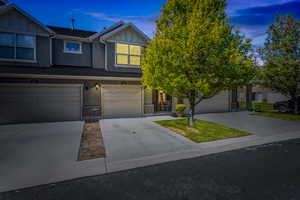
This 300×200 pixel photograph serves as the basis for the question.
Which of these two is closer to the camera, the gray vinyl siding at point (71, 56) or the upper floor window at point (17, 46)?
the upper floor window at point (17, 46)

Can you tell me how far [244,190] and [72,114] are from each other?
31.6 ft

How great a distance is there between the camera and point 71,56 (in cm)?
1070

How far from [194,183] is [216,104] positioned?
11.2 meters

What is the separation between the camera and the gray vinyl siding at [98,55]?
430 inches

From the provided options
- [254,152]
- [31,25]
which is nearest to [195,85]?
[254,152]

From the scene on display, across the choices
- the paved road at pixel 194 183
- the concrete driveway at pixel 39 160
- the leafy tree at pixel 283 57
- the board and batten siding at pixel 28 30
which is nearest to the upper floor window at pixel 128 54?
the board and batten siding at pixel 28 30

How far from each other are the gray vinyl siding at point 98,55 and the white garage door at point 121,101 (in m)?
2.33

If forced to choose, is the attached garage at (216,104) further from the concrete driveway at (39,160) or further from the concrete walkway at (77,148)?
the concrete driveway at (39,160)

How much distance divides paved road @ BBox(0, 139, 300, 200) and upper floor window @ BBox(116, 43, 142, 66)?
9156 mm

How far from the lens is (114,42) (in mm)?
10773

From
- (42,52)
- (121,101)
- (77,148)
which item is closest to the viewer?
(77,148)

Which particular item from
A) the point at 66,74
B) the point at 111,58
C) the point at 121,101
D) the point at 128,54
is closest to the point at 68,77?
the point at 66,74

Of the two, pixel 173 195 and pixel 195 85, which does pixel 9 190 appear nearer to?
pixel 173 195

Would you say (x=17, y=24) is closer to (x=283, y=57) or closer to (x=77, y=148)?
(x=77, y=148)
